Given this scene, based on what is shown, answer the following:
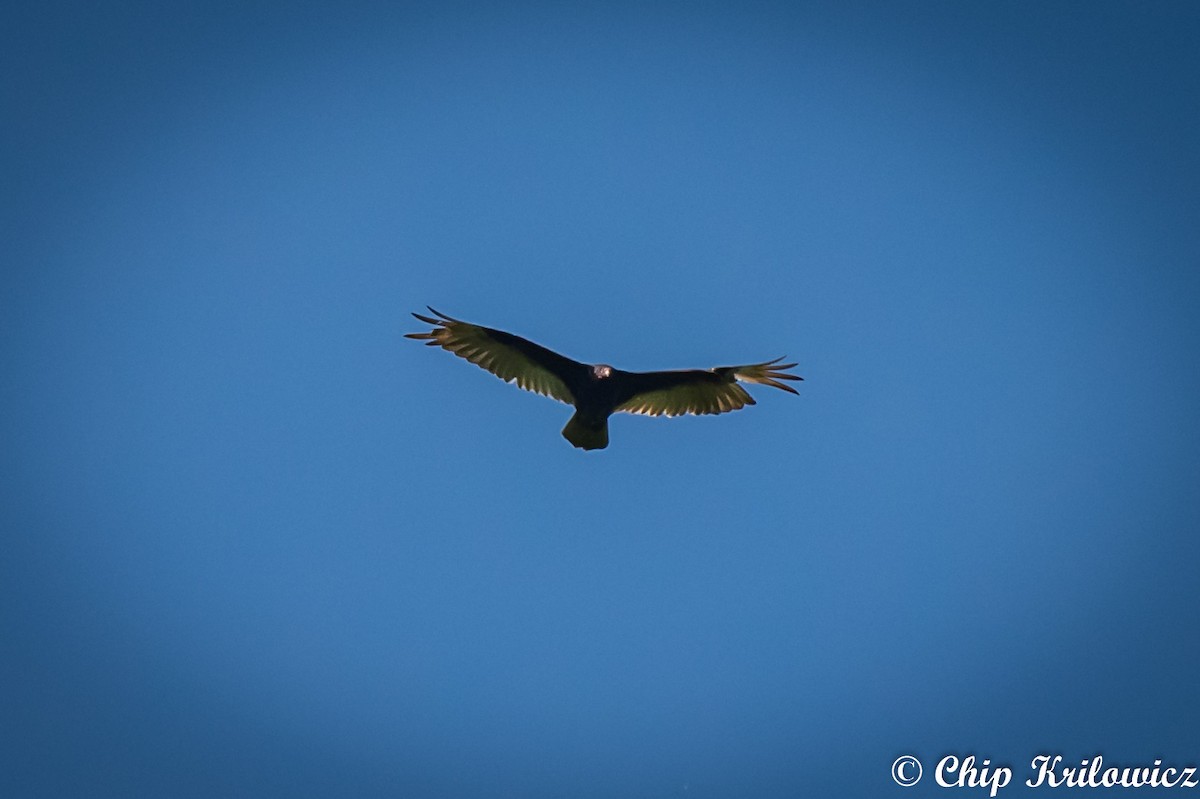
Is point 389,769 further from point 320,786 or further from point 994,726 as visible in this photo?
point 994,726

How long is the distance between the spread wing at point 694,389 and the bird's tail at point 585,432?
62cm

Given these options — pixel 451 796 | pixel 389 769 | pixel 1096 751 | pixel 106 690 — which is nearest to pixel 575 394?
pixel 1096 751

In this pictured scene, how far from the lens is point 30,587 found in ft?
195

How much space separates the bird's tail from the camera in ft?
46.0

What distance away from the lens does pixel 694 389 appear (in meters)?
14.6

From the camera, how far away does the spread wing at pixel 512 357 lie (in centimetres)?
1367

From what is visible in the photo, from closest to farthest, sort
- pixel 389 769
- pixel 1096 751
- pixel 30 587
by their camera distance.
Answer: pixel 1096 751 < pixel 389 769 < pixel 30 587

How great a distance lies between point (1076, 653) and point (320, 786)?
2938cm

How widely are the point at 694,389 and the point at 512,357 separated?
2478mm
